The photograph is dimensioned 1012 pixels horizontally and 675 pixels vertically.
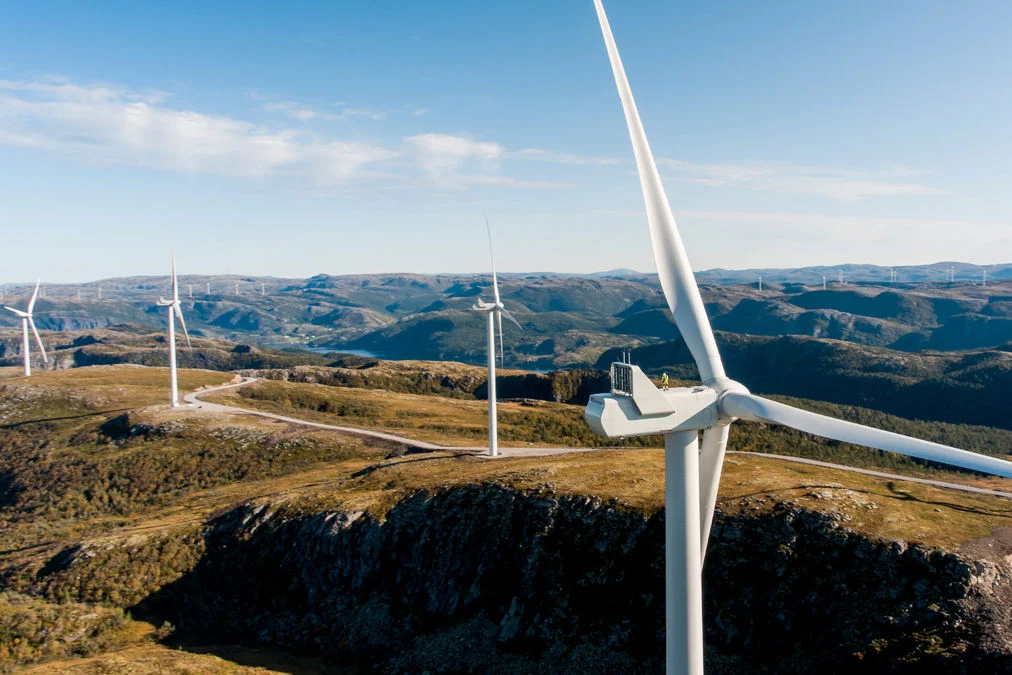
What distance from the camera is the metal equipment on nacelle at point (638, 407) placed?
27.8 meters

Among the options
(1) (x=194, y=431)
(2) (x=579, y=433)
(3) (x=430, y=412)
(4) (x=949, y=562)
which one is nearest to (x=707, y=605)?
(4) (x=949, y=562)

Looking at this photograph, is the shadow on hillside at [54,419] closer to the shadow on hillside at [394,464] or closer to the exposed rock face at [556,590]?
the shadow on hillside at [394,464]

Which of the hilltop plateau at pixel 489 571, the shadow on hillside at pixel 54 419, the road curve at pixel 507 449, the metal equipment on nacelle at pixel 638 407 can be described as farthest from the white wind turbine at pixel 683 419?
the shadow on hillside at pixel 54 419

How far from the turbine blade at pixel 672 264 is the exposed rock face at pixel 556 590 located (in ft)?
118

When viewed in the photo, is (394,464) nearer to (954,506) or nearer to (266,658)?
(266,658)

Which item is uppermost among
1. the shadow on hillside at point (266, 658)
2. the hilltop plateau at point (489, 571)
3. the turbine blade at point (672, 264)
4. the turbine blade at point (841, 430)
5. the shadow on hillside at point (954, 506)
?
the turbine blade at point (672, 264)

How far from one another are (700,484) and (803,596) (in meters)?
32.6

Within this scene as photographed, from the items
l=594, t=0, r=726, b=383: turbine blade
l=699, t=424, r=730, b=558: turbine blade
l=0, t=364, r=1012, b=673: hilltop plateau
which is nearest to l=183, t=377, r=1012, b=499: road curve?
l=0, t=364, r=1012, b=673: hilltop plateau

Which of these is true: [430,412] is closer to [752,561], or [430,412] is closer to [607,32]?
[752,561]

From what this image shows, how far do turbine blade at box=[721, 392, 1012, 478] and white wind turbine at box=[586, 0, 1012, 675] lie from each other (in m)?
0.05

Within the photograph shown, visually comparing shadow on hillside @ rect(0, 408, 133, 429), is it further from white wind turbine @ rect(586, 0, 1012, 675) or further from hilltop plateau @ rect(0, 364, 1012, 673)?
white wind turbine @ rect(586, 0, 1012, 675)

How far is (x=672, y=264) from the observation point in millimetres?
33188

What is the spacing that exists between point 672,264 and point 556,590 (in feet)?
151

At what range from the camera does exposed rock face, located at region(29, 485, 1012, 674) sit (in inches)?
2037
